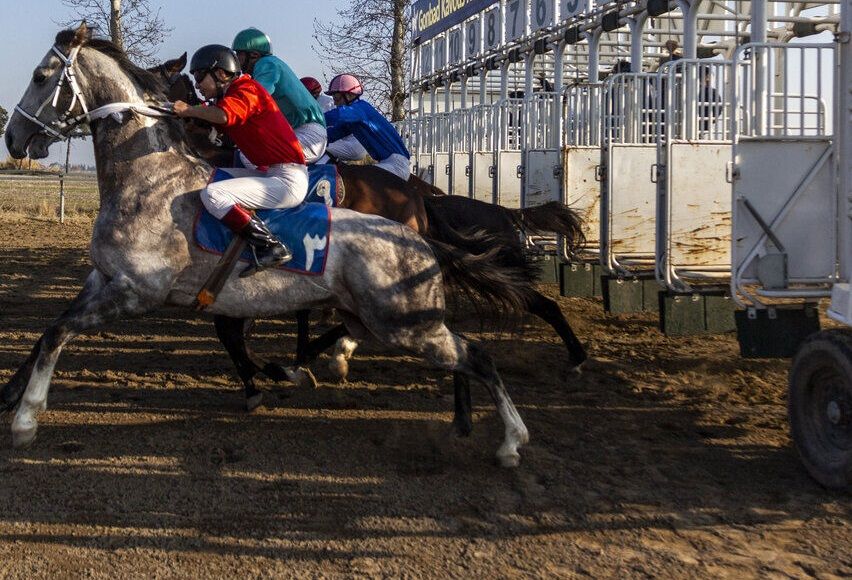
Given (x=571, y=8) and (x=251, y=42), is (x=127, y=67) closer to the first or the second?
(x=251, y=42)

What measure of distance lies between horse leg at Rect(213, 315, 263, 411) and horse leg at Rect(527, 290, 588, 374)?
2072mm

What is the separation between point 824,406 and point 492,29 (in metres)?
14.2

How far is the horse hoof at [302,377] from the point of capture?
6.83 metres

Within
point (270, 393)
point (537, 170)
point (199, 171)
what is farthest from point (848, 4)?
point (537, 170)

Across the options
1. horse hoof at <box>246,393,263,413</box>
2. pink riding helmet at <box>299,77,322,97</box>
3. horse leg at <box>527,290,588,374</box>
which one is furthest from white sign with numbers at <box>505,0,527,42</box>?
horse hoof at <box>246,393,263,413</box>

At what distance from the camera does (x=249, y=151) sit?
578 cm

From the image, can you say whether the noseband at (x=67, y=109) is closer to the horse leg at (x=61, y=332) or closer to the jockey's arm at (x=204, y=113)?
the jockey's arm at (x=204, y=113)

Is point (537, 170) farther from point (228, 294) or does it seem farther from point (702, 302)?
point (228, 294)

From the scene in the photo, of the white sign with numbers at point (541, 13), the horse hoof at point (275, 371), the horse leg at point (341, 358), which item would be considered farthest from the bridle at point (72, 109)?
the white sign with numbers at point (541, 13)

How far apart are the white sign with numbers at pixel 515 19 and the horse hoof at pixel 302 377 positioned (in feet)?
34.3

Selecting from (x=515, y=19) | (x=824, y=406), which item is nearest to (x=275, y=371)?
(x=824, y=406)

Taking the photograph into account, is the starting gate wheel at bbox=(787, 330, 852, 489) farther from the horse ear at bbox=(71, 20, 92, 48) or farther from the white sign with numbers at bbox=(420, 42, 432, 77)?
the white sign with numbers at bbox=(420, 42, 432, 77)

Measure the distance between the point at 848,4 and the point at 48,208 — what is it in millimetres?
20580

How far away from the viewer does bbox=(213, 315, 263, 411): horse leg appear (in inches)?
260
